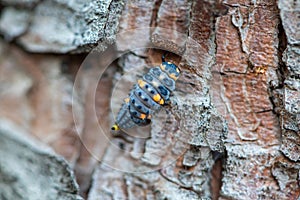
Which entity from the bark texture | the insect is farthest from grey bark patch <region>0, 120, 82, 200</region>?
the insect

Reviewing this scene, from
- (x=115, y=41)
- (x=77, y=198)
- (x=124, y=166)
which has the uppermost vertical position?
(x=115, y=41)

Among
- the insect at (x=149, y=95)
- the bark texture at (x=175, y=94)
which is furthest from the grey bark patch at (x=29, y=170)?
the insect at (x=149, y=95)

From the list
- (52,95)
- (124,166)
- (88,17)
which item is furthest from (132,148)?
(88,17)

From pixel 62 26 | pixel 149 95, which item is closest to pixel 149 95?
pixel 149 95

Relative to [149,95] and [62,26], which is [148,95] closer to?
[149,95]

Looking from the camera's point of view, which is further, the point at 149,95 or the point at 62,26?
the point at 149,95

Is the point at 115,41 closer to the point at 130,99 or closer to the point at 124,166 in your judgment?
the point at 130,99
